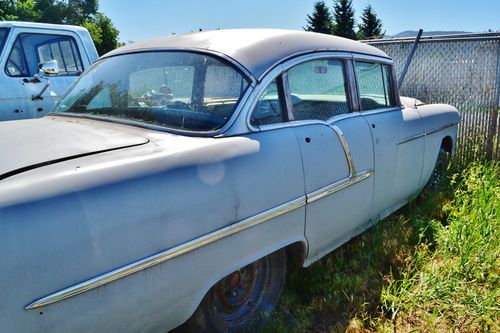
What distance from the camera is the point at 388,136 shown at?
328cm

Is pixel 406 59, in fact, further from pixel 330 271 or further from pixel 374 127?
pixel 330 271

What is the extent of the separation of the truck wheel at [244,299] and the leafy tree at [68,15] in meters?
25.8

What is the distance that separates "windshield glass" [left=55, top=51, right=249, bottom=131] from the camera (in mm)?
2375

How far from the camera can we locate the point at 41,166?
170cm

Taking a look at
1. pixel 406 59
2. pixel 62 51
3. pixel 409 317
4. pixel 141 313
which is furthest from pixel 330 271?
pixel 62 51

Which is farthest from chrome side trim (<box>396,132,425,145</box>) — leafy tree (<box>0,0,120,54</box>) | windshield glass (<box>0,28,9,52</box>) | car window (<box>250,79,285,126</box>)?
leafy tree (<box>0,0,120,54</box>)

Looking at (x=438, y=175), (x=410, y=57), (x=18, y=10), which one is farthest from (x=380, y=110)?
(x=18, y=10)

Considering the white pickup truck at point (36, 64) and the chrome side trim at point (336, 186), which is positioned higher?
the white pickup truck at point (36, 64)

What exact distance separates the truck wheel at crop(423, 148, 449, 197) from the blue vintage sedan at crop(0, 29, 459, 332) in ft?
3.42

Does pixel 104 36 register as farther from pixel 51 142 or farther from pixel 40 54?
pixel 51 142

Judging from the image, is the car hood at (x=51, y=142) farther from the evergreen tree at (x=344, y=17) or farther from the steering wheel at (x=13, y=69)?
the evergreen tree at (x=344, y=17)

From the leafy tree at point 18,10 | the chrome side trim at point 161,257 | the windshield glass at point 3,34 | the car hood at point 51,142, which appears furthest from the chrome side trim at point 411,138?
the leafy tree at point 18,10

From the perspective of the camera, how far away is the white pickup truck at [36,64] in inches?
213

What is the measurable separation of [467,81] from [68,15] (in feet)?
134
